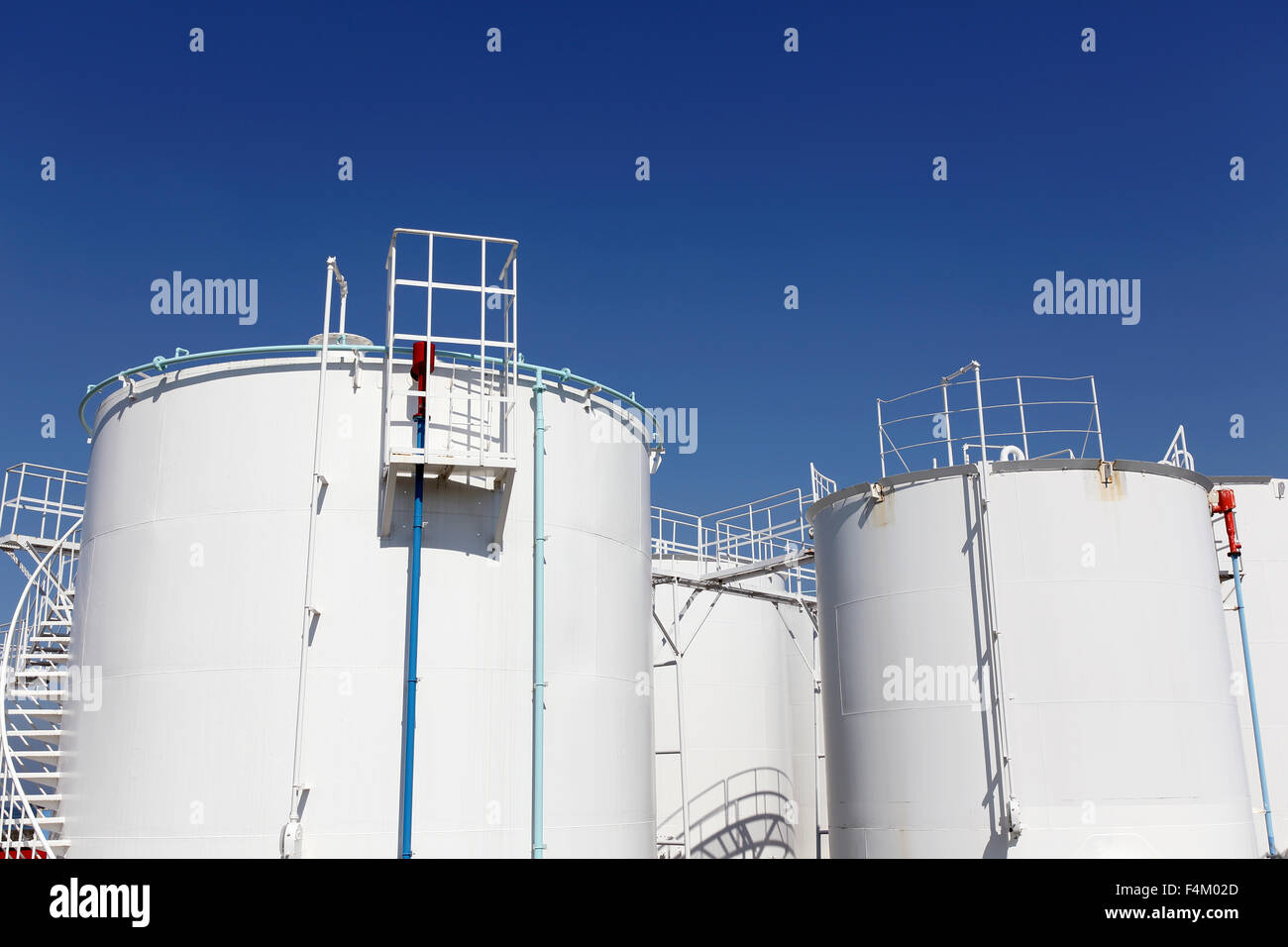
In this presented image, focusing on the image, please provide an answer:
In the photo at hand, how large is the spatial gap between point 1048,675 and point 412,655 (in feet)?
27.3

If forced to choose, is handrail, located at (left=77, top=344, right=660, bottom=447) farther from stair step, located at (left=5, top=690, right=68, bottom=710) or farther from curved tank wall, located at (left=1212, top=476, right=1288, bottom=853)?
curved tank wall, located at (left=1212, top=476, right=1288, bottom=853)

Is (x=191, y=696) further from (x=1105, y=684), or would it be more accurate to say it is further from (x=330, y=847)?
(x=1105, y=684)

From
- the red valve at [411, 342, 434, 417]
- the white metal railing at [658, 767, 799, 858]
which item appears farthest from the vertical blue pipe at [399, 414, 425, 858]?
the white metal railing at [658, 767, 799, 858]

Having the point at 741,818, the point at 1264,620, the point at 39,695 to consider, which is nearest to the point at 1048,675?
the point at 1264,620

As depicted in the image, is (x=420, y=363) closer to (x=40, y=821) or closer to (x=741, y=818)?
(x=40, y=821)

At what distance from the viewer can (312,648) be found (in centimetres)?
1216

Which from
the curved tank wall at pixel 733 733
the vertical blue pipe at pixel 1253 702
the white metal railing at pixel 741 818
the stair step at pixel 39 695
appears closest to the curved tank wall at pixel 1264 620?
the vertical blue pipe at pixel 1253 702

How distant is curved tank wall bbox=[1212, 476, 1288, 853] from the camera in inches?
699

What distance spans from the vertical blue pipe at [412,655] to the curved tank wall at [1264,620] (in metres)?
13.3

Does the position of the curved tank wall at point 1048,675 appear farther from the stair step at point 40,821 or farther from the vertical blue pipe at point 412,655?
the stair step at point 40,821

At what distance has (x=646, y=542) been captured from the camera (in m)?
15.7

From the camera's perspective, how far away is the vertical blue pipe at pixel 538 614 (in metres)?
12.6
